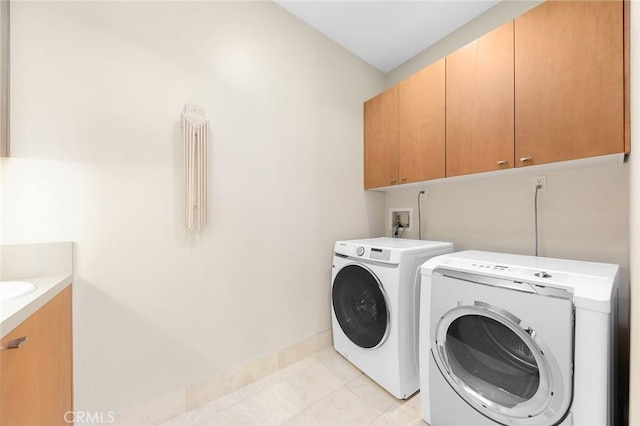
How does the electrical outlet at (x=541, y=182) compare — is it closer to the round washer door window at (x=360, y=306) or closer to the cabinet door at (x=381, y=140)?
the cabinet door at (x=381, y=140)

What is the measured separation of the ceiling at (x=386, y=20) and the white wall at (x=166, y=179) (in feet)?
0.51

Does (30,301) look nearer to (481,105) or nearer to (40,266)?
(40,266)

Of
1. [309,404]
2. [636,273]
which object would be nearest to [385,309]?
[309,404]

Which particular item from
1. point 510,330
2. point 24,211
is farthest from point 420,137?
point 24,211

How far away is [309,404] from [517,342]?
1142 mm

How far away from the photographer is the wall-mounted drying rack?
4.37ft

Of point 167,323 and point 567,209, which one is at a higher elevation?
point 567,209

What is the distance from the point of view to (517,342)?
1028mm

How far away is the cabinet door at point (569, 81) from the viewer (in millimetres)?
1043

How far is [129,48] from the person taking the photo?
1.21m

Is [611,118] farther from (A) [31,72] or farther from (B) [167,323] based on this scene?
(A) [31,72]

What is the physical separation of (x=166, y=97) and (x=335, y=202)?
132 centimetres

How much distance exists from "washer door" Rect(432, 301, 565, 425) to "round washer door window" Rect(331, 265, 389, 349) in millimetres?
375

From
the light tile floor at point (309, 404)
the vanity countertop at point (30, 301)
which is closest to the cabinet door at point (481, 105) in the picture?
the light tile floor at point (309, 404)
